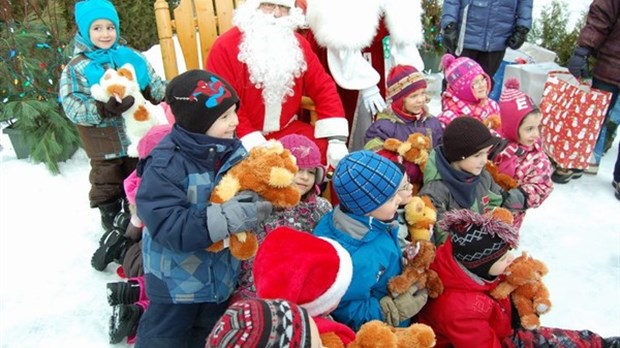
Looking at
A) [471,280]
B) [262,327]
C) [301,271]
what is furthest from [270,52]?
[262,327]

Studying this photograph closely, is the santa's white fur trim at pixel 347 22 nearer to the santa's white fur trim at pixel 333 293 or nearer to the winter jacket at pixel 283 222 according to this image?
the winter jacket at pixel 283 222

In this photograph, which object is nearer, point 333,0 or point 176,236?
point 176,236

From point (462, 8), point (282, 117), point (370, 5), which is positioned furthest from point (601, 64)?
point (282, 117)

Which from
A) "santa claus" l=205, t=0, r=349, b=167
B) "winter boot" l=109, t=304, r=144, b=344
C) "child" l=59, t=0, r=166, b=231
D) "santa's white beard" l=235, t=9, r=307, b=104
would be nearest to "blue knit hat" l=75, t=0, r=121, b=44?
"child" l=59, t=0, r=166, b=231

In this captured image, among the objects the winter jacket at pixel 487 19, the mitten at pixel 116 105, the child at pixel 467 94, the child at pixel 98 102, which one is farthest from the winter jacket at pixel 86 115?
the winter jacket at pixel 487 19

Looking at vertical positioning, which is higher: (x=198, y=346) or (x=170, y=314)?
(x=170, y=314)

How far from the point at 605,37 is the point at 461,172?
2.64 meters

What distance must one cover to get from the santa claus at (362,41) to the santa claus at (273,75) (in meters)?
0.30

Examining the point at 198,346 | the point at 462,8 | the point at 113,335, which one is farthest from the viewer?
the point at 462,8

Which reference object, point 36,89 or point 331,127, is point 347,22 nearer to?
point 331,127

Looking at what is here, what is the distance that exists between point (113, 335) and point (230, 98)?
1.39m

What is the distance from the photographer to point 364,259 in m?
1.96

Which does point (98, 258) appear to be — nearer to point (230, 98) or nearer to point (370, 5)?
point (230, 98)

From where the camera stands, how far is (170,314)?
2125mm
